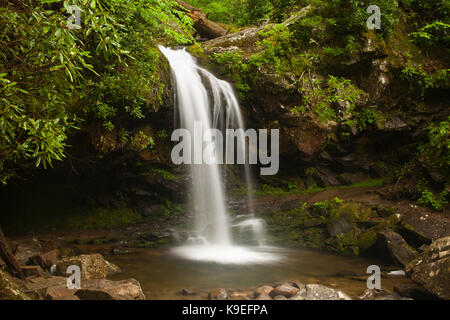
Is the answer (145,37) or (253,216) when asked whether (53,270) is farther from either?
(253,216)

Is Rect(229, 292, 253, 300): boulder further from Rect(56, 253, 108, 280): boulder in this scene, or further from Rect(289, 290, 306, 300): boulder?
Rect(56, 253, 108, 280): boulder

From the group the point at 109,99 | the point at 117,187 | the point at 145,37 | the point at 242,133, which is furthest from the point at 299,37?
the point at 117,187

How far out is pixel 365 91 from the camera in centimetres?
1154

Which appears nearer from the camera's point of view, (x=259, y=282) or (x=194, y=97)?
(x=259, y=282)

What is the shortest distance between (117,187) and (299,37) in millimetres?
8480

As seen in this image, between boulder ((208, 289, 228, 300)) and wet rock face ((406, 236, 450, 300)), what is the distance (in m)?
3.75

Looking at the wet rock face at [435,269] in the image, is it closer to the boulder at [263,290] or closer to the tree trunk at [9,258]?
the boulder at [263,290]

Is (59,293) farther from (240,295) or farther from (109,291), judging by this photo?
(240,295)

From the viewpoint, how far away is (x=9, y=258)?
5113 mm

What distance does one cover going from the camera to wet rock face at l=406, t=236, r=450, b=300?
5879 mm

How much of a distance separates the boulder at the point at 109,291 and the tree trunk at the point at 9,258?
101 cm

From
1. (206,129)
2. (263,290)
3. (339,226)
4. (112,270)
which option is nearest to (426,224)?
(339,226)

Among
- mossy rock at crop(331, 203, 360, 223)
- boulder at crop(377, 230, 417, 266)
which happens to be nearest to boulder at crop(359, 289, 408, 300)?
boulder at crop(377, 230, 417, 266)

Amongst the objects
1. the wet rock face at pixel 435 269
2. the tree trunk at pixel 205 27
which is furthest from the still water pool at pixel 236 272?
the tree trunk at pixel 205 27
